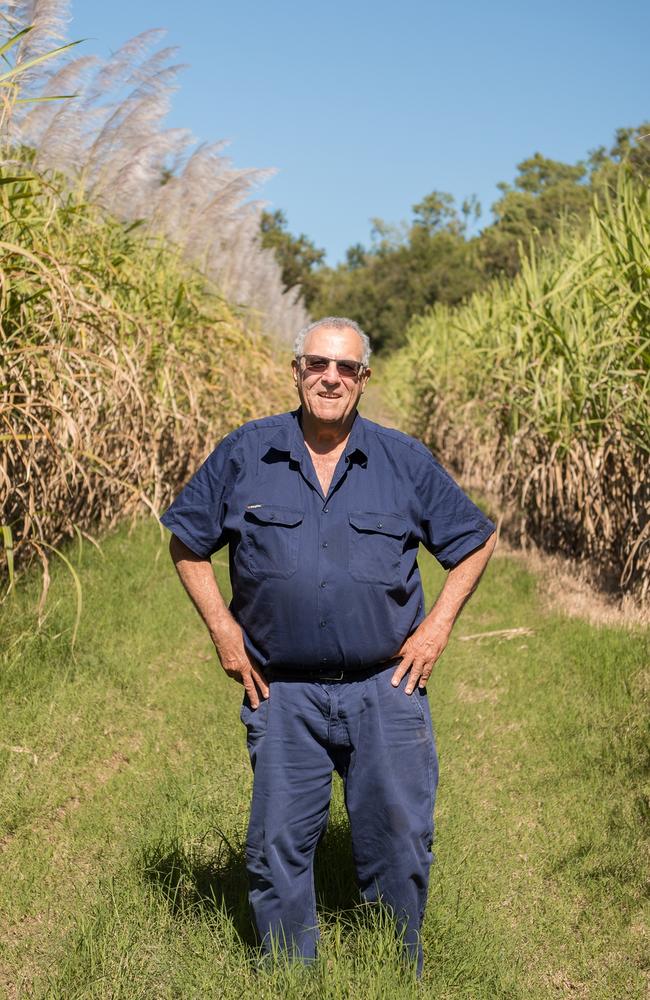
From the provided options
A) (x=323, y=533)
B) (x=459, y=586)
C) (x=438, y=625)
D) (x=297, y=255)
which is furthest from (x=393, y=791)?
(x=297, y=255)

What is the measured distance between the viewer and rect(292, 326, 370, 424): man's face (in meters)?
3.09

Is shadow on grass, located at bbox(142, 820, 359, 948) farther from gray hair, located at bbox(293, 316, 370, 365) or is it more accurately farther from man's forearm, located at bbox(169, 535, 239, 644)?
gray hair, located at bbox(293, 316, 370, 365)

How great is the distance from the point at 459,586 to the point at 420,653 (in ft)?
0.78

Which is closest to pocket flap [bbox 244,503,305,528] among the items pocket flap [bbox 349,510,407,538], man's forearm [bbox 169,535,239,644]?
pocket flap [bbox 349,510,407,538]

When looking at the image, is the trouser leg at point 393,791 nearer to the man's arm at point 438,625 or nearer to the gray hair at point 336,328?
the man's arm at point 438,625

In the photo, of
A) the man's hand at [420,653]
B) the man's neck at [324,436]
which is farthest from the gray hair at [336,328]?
the man's hand at [420,653]

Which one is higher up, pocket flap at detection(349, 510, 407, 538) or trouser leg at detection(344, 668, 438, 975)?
pocket flap at detection(349, 510, 407, 538)

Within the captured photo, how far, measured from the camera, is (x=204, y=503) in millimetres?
3164

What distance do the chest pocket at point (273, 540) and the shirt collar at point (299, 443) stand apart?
0.18 m

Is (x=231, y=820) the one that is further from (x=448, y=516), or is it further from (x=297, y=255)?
(x=297, y=255)

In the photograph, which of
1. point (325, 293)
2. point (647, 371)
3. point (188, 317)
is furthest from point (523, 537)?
point (325, 293)

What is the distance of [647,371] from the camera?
667cm

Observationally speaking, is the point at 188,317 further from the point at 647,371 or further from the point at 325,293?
the point at 325,293

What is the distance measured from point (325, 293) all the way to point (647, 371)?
121 ft
